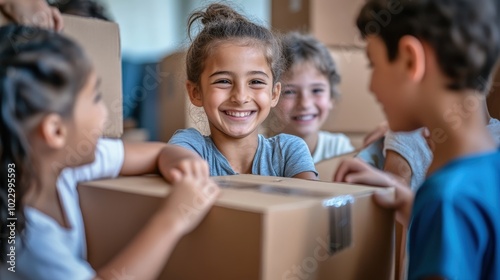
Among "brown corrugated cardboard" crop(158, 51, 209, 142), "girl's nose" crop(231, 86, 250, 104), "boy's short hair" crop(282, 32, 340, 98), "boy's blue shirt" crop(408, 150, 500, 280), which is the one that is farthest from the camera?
"brown corrugated cardboard" crop(158, 51, 209, 142)

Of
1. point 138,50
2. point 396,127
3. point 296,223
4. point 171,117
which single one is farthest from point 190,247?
point 138,50

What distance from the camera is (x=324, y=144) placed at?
149 cm

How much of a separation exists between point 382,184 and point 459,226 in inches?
7.6

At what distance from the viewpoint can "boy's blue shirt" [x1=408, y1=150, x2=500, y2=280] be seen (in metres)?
0.51

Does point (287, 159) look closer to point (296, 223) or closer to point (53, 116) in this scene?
point (296, 223)

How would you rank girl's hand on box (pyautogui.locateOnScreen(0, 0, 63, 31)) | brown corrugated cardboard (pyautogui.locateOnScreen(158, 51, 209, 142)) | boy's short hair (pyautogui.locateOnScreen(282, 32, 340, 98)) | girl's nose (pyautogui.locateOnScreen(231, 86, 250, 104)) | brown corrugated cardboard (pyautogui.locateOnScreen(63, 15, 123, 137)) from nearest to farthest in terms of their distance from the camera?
girl's hand on box (pyautogui.locateOnScreen(0, 0, 63, 31)), brown corrugated cardboard (pyautogui.locateOnScreen(63, 15, 123, 137)), girl's nose (pyautogui.locateOnScreen(231, 86, 250, 104)), boy's short hair (pyautogui.locateOnScreen(282, 32, 340, 98)), brown corrugated cardboard (pyautogui.locateOnScreen(158, 51, 209, 142))

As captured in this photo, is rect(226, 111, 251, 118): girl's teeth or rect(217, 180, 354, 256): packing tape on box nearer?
rect(217, 180, 354, 256): packing tape on box

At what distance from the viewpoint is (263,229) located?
1.80ft

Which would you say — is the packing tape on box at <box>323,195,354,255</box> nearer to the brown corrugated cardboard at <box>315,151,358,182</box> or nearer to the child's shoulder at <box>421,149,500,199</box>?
the child's shoulder at <box>421,149,500,199</box>

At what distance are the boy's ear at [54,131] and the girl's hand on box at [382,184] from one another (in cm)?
37

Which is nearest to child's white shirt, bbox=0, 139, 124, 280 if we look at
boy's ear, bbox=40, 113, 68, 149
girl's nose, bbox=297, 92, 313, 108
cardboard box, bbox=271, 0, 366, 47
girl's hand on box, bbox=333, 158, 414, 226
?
boy's ear, bbox=40, 113, 68, 149

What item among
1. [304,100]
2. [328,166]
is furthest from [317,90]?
[328,166]

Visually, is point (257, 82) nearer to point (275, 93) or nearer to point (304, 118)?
point (275, 93)

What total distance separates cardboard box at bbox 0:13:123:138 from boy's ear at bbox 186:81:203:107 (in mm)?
190
